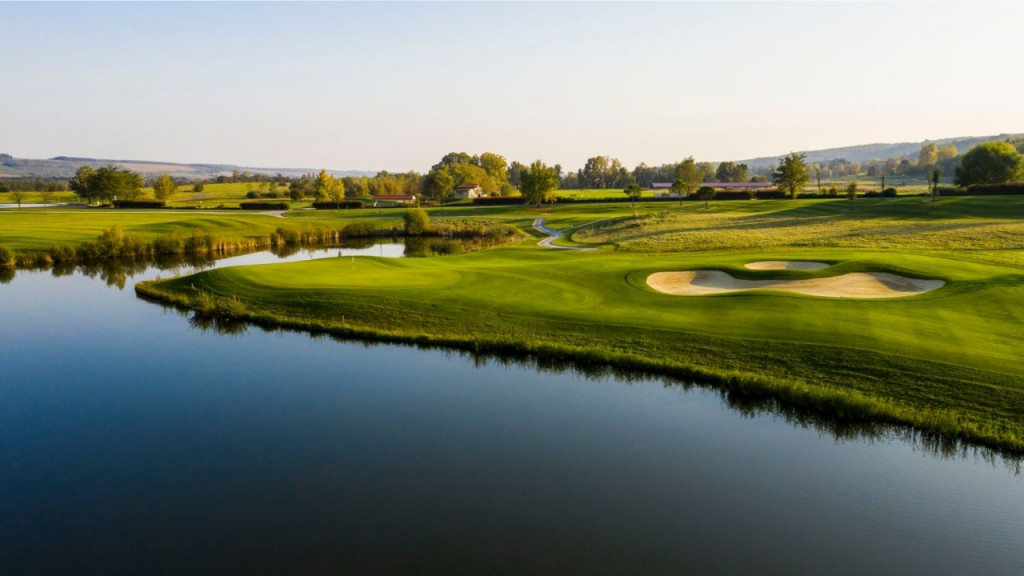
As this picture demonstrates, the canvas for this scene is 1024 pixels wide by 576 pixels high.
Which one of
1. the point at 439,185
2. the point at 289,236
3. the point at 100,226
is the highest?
the point at 439,185

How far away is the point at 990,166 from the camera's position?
274 ft

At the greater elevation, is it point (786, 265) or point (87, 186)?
point (87, 186)

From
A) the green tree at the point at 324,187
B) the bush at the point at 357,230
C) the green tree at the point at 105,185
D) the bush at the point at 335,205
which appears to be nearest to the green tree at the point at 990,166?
the bush at the point at 357,230

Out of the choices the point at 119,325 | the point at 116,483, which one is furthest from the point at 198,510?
the point at 119,325

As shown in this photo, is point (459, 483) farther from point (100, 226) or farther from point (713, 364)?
point (100, 226)

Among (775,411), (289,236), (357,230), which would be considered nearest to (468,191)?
(357,230)

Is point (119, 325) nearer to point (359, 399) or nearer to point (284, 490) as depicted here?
point (359, 399)

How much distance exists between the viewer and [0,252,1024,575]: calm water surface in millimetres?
11391

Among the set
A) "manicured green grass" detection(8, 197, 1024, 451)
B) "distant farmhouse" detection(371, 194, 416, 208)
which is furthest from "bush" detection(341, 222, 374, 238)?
"distant farmhouse" detection(371, 194, 416, 208)

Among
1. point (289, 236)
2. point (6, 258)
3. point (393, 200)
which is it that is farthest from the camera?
point (393, 200)

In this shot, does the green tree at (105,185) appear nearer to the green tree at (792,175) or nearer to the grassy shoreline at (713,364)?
the grassy shoreline at (713,364)

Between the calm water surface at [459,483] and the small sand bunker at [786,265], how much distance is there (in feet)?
61.5

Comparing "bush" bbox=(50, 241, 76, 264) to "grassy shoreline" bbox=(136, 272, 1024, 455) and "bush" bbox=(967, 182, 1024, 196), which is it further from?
"bush" bbox=(967, 182, 1024, 196)

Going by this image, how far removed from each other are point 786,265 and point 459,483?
1137 inches
